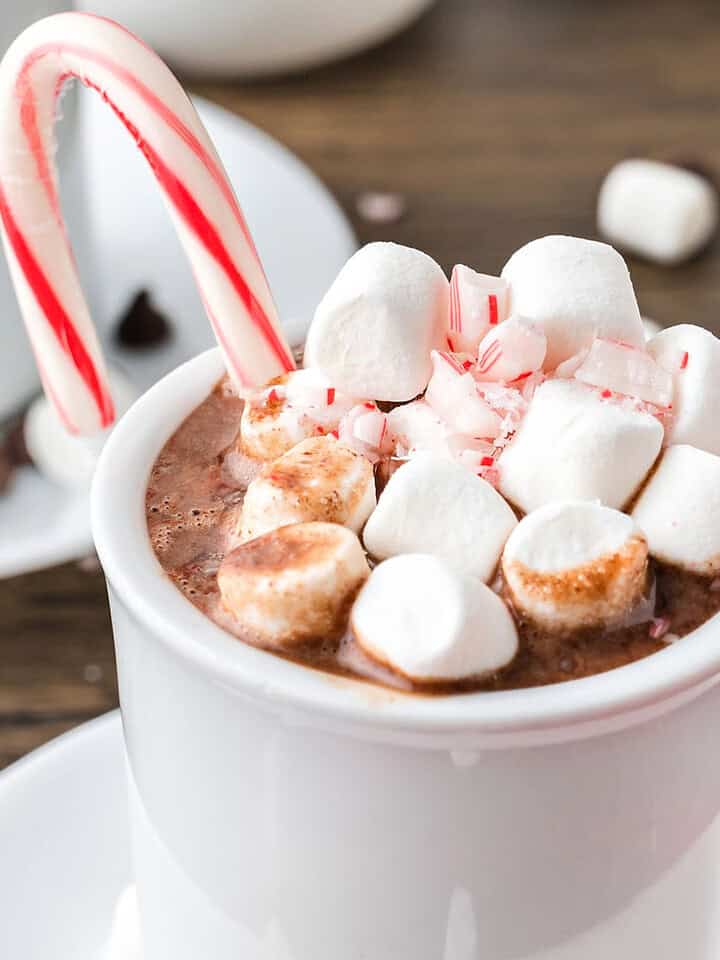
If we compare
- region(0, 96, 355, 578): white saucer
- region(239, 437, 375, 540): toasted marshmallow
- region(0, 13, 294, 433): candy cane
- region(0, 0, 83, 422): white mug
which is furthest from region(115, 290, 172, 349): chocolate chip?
region(239, 437, 375, 540): toasted marshmallow

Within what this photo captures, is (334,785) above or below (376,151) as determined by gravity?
above

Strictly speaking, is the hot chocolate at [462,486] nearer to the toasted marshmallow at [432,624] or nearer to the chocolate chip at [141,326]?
the toasted marshmallow at [432,624]

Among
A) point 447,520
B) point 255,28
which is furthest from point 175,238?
point 447,520

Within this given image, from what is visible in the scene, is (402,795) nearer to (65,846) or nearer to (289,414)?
(289,414)

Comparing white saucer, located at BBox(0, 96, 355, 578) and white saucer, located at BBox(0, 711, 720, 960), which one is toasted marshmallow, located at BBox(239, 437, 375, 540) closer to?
white saucer, located at BBox(0, 711, 720, 960)

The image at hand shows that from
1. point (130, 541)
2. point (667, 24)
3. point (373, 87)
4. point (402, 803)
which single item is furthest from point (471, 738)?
point (667, 24)

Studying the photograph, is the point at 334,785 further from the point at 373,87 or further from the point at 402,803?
the point at 373,87

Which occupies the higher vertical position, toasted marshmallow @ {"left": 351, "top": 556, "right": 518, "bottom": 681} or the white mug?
toasted marshmallow @ {"left": 351, "top": 556, "right": 518, "bottom": 681}
